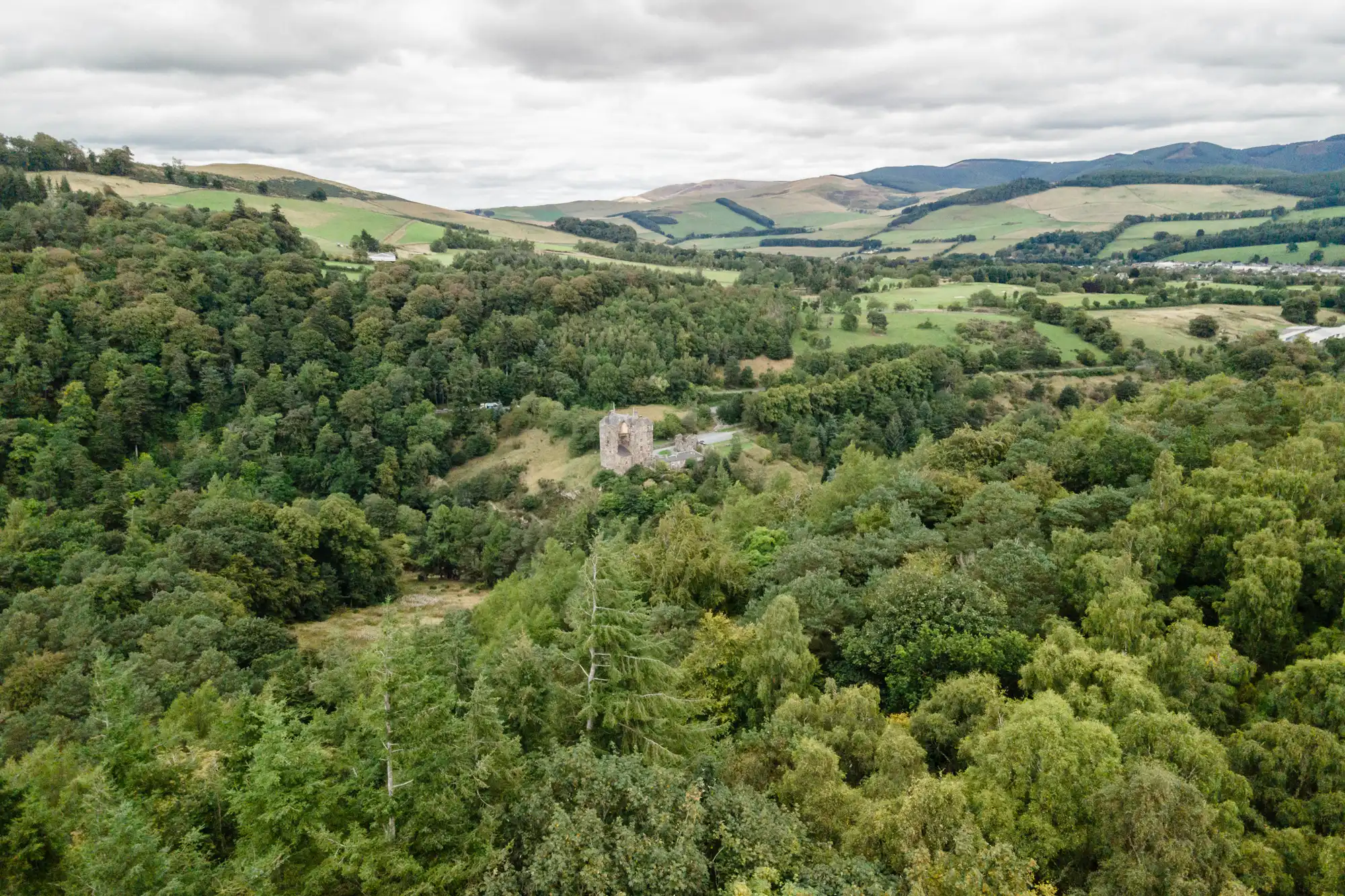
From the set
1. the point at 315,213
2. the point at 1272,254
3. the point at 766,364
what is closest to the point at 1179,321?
the point at 766,364

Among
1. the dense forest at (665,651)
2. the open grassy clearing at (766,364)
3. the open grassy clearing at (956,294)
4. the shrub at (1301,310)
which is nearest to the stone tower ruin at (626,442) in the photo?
the dense forest at (665,651)

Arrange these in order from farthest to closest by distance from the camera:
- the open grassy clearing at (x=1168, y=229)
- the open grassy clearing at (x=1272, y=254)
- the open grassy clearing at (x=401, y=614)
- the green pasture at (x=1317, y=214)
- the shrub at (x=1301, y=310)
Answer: the open grassy clearing at (x=1168, y=229) → the green pasture at (x=1317, y=214) → the open grassy clearing at (x=1272, y=254) → the shrub at (x=1301, y=310) → the open grassy clearing at (x=401, y=614)

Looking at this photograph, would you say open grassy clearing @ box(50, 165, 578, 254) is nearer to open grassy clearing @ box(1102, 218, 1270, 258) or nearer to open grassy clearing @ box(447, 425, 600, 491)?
open grassy clearing @ box(447, 425, 600, 491)

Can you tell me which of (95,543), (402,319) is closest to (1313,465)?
(95,543)

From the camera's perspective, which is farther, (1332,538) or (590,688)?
(1332,538)

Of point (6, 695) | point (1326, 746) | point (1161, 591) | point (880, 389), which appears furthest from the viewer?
point (880, 389)

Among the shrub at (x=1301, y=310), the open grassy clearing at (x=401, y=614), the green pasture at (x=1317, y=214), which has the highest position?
the green pasture at (x=1317, y=214)

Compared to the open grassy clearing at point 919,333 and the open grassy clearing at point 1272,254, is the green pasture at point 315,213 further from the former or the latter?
the open grassy clearing at point 1272,254

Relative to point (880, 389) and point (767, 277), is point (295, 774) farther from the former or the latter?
point (767, 277)
